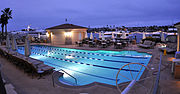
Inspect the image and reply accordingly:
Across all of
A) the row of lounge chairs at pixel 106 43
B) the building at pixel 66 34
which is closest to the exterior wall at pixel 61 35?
the building at pixel 66 34

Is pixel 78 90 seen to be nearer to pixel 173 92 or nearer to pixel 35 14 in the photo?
pixel 173 92

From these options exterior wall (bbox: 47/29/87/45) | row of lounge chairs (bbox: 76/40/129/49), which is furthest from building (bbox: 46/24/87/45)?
row of lounge chairs (bbox: 76/40/129/49)

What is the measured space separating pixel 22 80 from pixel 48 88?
1801mm

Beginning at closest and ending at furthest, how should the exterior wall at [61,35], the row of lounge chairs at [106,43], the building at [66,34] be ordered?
the row of lounge chairs at [106,43]
the building at [66,34]
the exterior wall at [61,35]

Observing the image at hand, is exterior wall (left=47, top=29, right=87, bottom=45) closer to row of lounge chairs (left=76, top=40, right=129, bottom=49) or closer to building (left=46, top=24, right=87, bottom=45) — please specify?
building (left=46, top=24, right=87, bottom=45)

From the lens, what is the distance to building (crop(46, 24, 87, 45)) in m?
19.3

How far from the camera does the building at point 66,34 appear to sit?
19281 millimetres

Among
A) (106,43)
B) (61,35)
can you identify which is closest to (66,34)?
(61,35)

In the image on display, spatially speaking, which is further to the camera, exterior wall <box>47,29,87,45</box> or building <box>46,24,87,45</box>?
exterior wall <box>47,29,87,45</box>

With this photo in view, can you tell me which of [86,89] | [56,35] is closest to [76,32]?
[56,35]

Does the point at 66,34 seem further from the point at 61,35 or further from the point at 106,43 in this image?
the point at 106,43

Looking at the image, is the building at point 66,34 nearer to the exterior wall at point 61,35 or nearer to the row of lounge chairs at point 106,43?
the exterior wall at point 61,35

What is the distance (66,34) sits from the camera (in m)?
19.3

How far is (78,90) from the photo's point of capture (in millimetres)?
4375
